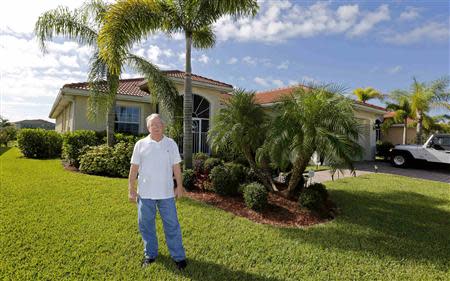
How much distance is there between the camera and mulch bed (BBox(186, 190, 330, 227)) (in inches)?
207

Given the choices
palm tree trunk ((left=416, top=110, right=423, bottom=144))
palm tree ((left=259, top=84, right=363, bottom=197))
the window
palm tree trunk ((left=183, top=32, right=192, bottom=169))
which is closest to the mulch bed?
palm tree ((left=259, top=84, right=363, bottom=197))

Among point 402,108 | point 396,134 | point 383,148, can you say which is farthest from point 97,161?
point 396,134

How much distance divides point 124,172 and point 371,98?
23.5 meters

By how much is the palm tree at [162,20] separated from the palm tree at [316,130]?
10.4 ft

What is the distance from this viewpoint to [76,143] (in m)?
11.1

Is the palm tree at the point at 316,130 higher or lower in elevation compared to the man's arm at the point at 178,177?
higher

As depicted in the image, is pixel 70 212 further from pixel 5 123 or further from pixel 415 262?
pixel 5 123

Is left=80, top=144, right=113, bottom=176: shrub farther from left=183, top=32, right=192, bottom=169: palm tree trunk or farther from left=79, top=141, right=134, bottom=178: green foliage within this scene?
left=183, top=32, right=192, bottom=169: palm tree trunk

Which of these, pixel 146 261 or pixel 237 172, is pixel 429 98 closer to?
pixel 237 172

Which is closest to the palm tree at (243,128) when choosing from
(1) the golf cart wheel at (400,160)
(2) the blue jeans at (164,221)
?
(2) the blue jeans at (164,221)

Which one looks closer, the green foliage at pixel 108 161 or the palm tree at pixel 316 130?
the palm tree at pixel 316 130

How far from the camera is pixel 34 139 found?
13195mm

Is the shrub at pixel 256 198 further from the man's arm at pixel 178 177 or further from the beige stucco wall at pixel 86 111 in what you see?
the beige stucco wall at pixel 86 111

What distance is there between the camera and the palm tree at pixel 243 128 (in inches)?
256
